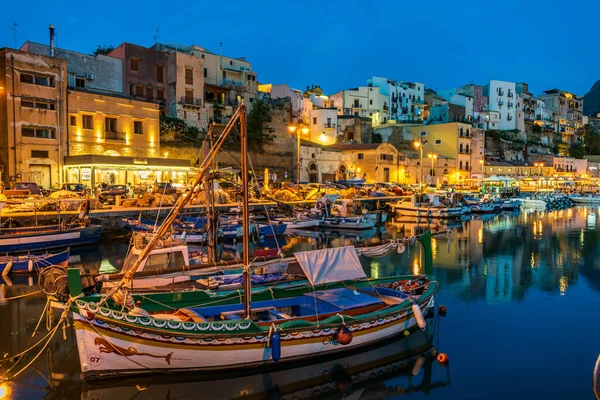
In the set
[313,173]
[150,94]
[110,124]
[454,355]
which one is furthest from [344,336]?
[313,173]

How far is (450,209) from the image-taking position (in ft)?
144

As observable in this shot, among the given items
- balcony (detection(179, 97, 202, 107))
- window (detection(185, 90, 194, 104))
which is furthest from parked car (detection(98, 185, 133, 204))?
window (detection(185, 90, 194, 104))

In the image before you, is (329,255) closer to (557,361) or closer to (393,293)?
(393,293)

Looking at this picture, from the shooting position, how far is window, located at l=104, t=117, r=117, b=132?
39844 mm

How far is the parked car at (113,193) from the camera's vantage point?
110 ft

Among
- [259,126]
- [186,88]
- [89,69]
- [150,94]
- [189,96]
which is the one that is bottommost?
[259,126]

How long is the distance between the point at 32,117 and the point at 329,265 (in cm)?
3270

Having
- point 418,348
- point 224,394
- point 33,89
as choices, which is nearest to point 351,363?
point 418,348

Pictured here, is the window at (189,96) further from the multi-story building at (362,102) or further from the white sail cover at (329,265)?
the white sail cover at (329,265)

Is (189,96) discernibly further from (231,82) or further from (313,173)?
(313,173)

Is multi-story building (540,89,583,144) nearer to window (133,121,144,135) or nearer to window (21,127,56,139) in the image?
window (133,121,144,135)

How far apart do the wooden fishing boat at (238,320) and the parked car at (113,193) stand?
2423 cm

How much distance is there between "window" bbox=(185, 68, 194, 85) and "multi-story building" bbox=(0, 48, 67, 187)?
1423 centimetres

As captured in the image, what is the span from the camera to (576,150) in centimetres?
10644
